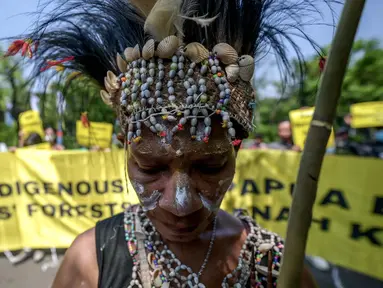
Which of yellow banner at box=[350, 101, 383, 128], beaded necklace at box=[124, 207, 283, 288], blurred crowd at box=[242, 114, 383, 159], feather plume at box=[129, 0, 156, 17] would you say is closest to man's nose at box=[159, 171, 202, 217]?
beaded necklace at box=[124, 207, 283, 288]

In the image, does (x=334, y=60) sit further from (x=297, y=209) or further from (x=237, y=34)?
(x=237, y=34)

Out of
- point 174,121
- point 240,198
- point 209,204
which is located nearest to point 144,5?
point 174,121

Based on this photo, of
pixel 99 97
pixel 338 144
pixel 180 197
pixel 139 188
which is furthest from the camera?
pixel 338 144

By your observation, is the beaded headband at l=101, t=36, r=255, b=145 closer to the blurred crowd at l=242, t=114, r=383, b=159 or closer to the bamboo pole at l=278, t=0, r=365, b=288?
the bamboo pole at l=278, t=0, r=365, b=288

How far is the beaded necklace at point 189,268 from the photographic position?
129 cm

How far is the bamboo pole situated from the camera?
1.81 feet

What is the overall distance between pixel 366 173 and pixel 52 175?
3842mm

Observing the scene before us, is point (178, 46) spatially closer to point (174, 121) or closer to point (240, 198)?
point (174, 121)

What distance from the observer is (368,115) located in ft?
15.7

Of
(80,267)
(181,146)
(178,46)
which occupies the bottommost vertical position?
(80,267)

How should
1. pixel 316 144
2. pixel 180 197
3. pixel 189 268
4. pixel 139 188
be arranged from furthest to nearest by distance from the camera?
pixel 189 268 < pixel 139 188 < pixel 180 197 < pixel 316 144

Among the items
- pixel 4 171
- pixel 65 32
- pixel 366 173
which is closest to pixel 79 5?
pixel 65 32

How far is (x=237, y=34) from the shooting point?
4.10 feet

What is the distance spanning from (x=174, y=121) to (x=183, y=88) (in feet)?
0.40
